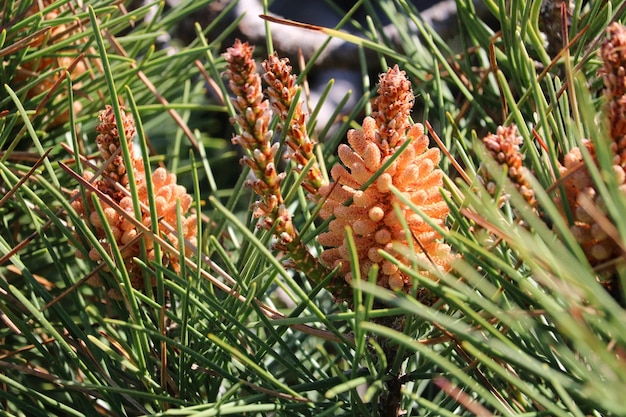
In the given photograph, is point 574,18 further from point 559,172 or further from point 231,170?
point 231,170

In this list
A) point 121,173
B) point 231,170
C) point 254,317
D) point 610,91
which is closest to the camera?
point 610,91

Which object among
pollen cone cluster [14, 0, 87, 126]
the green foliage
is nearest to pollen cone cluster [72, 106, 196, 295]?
the green foliage

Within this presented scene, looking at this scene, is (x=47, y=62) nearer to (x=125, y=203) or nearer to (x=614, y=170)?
(x=125, y=203)

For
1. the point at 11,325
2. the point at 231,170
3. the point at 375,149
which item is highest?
the point at 375,149

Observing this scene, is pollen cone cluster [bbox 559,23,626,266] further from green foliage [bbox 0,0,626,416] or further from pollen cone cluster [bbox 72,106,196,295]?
pollen cone cluster [bbox 72,106,196,295]

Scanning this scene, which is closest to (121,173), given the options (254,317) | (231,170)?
(254,317)

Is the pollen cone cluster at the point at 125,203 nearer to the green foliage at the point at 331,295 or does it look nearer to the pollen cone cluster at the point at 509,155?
the green foliage at the point at 331,295

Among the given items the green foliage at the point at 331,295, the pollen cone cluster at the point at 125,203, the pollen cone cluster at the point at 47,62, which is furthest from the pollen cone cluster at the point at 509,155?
the pollen cone cluster at the point at 47,62
